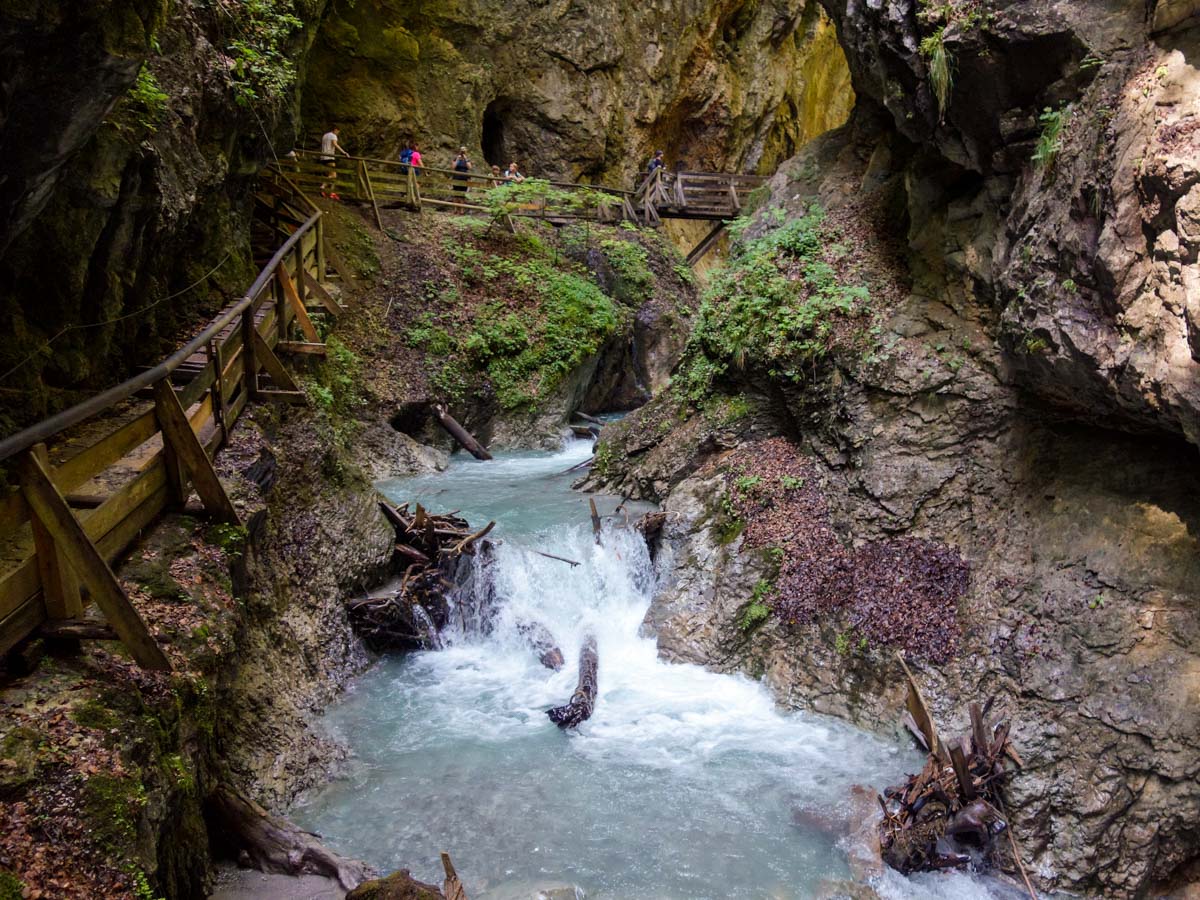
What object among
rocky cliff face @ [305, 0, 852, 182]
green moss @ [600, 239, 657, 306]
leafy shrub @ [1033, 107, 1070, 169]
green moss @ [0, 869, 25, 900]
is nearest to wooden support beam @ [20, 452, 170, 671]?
green moss @ [0, 869, 25, 900]

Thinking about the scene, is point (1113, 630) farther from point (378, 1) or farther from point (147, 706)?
point (378, 1)

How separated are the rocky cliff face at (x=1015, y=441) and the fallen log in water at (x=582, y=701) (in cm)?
104

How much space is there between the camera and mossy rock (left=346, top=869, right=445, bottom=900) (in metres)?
4.34

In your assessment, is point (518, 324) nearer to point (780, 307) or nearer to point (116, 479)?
point (780, 307)

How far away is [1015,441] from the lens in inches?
305

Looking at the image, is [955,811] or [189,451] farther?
[955,811]

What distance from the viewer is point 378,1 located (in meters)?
19.8

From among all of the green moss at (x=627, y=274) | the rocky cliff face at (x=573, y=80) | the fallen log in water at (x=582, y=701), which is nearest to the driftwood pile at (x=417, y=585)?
the fallen log in water at (x=582, y=701)

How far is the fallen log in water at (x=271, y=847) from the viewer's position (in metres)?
4.80

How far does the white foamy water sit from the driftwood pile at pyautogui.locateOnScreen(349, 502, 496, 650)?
308 mm

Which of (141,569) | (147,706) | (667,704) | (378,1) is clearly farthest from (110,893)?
(378,1)

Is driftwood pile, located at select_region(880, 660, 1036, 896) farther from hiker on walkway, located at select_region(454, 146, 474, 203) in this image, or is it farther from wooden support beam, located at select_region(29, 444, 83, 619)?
hiker on walkway, located at select_region(454, 146, 474, 203)

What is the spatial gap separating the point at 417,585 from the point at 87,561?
18.9ft

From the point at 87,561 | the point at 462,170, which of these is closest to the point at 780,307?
the point at 87,561
